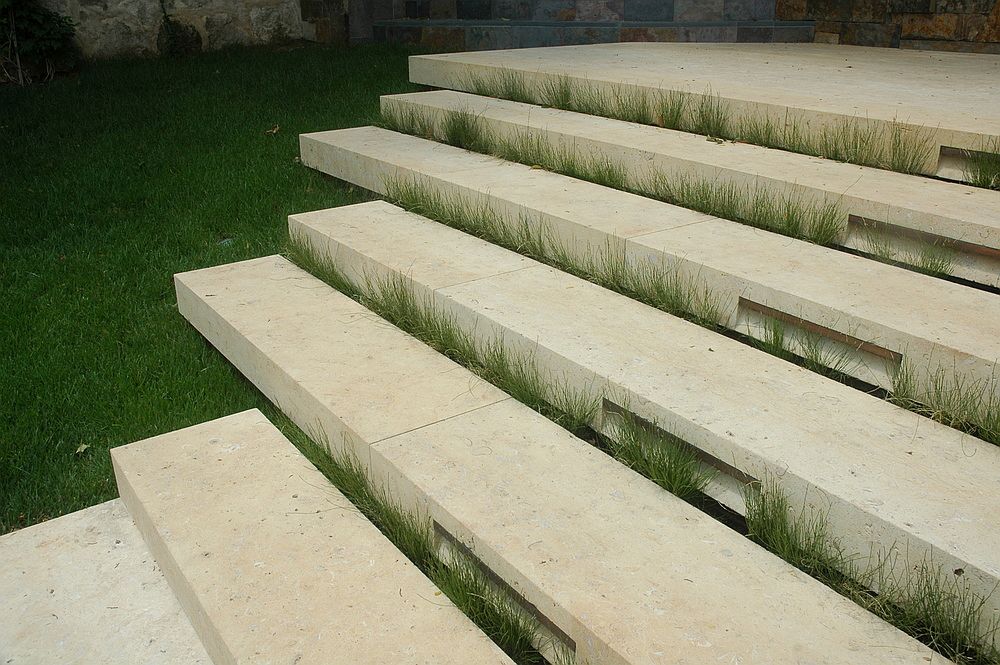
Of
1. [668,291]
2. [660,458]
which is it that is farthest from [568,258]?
[660,458]

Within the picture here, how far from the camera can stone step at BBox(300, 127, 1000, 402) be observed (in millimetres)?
2310

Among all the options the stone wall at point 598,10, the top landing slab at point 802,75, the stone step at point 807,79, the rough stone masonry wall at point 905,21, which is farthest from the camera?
the stone wall at point 598,10

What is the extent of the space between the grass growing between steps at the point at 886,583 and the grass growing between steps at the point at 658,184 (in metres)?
1.44

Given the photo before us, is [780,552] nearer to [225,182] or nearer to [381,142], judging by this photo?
[381,142]

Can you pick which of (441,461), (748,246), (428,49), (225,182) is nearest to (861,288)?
Answer: (748,246)

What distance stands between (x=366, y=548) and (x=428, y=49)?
7.05m

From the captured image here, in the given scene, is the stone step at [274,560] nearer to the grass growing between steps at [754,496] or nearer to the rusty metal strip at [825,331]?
the grass growing between steps at [754,496]

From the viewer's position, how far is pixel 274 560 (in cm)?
198

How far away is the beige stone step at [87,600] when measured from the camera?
191cm

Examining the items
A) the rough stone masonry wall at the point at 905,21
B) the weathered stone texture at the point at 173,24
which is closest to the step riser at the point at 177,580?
the rough stone masonry wall at the point at 905,21

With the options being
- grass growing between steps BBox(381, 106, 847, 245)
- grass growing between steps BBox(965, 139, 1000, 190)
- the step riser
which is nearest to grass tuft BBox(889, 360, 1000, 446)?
grass growing between steps BBox(381, 106, 847, 245)

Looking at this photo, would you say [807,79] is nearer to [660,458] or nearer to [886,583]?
[660,458]

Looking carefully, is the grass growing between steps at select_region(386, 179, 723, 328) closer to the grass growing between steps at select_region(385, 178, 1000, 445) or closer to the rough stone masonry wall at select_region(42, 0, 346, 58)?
the grass growing between steps at select_region(385, 178, 1000, 445)

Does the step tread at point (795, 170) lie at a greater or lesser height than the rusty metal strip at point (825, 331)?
greater
